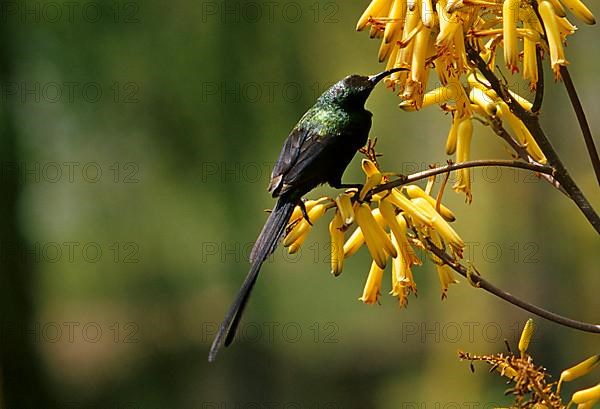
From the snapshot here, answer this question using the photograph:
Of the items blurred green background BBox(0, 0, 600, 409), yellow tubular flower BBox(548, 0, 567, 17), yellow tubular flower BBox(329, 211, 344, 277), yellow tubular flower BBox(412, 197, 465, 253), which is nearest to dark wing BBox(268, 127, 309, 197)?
yellow tubular flower BBox(329, 211, 344, 277)

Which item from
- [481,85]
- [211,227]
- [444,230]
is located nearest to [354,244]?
[444,230]

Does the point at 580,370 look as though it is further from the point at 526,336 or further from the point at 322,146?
the point at 322,146

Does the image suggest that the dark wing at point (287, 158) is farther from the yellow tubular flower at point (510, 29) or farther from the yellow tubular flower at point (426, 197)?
the yellow tubular flower at point (510, 29)

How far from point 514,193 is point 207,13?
3.30 m

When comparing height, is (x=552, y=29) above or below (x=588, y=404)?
above

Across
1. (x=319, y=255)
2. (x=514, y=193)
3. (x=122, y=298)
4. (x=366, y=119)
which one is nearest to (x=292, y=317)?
(x=319, y=255)

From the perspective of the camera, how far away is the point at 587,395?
1.50 m

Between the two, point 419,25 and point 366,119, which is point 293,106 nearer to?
point 366,119

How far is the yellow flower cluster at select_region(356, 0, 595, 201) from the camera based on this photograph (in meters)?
1.46

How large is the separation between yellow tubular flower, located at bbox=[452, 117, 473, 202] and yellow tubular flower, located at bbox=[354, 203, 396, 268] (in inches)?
8.5

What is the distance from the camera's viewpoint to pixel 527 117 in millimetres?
1526

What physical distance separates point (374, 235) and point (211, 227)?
21.1 feet

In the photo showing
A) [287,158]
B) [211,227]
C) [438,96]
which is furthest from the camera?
[211,227]

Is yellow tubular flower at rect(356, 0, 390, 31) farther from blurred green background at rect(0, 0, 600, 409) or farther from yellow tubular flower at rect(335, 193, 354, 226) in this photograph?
blurred green background at rect(0, 0, 600, 409)
